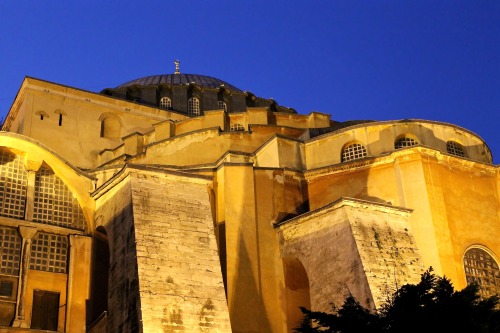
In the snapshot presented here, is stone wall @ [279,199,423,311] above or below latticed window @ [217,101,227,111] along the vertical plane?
below

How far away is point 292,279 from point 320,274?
952mm

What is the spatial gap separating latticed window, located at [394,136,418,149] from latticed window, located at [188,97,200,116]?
10.8 meters

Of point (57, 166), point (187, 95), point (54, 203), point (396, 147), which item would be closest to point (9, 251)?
point (54, 203)

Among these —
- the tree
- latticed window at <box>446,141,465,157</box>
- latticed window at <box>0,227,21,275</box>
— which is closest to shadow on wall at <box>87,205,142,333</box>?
latticed window at <box>0,227,21,275</box>

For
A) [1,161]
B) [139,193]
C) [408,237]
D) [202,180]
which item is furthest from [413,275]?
[1,161]

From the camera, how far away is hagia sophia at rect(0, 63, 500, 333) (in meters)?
15.8

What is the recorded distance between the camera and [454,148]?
21266 millimetres

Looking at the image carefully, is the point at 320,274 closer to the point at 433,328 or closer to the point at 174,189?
the point at 174,189

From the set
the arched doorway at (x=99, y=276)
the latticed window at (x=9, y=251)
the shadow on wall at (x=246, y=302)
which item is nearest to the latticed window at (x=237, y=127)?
the arched doorway at (x=99, y=276)

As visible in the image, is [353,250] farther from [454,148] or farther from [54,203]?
[54,203]

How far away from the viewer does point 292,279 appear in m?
18.4

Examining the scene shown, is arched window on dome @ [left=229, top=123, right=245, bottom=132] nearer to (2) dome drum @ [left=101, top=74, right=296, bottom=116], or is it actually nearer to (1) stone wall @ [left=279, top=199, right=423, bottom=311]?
(2) dome drum @ [left=101, top=74, right=296, bottom=116]

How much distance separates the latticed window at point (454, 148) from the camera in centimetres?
2111

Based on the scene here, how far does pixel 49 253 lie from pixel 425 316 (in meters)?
10.0
